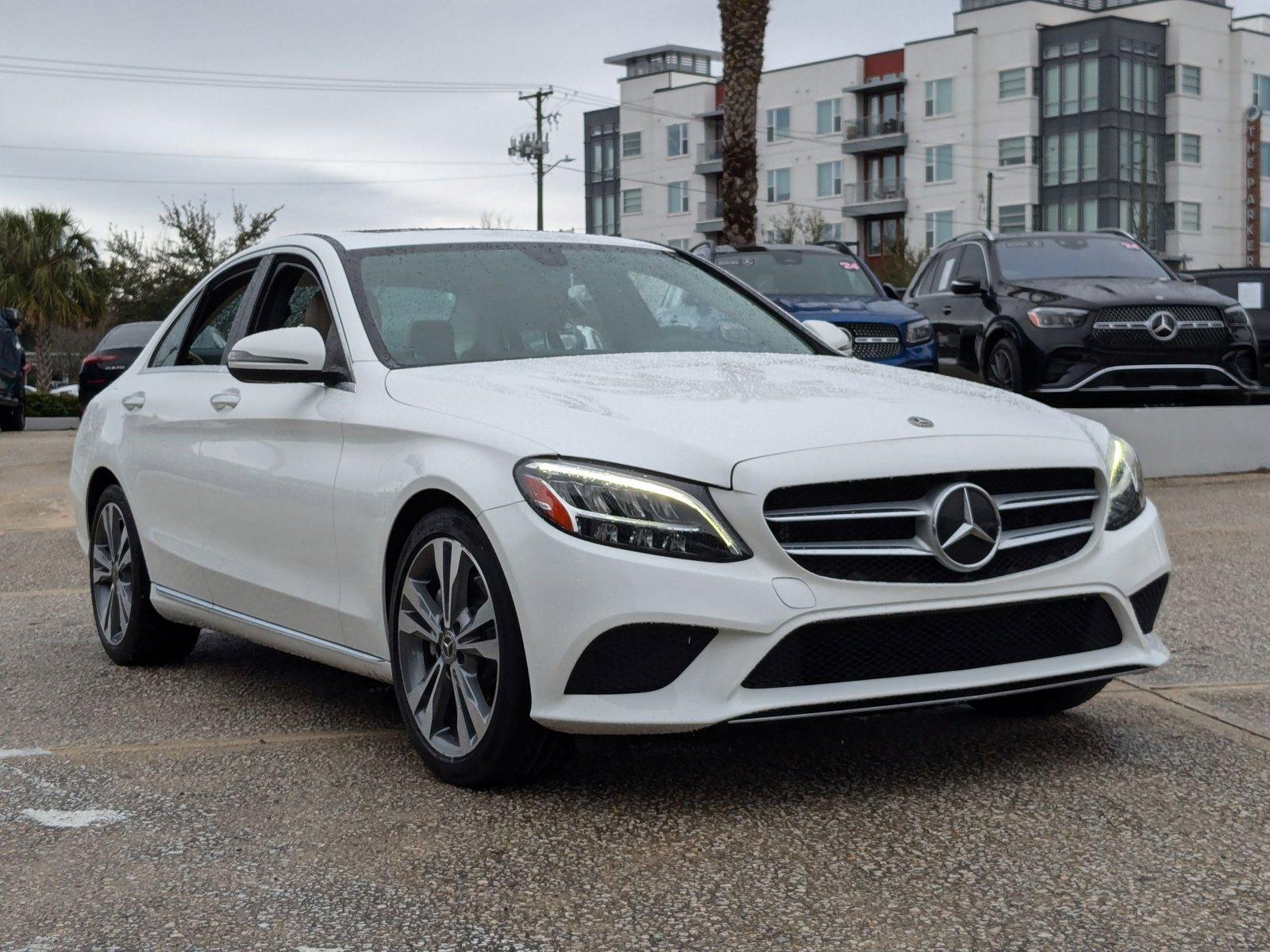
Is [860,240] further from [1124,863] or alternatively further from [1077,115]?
[1124,863]

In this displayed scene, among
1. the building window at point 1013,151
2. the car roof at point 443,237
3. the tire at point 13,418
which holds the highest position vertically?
the building window at point 1013,151

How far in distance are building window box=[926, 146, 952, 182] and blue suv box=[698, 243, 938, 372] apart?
56.5 meters

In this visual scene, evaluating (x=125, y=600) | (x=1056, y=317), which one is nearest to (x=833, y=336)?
(x=125, y=600)

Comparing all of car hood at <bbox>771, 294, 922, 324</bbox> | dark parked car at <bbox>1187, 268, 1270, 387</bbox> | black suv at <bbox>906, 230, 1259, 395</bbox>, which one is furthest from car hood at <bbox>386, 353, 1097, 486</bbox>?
dark parked car at <bbox>1187, 268, 1270, 387</bbox>

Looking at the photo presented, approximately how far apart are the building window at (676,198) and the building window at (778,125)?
5.93 m

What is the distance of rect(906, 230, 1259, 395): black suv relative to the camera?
13164 millimetres

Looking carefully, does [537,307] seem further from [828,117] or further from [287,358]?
[828,117]

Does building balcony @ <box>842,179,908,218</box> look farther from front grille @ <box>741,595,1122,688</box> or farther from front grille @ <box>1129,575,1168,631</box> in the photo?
front grille @ <box>741,595,1122,688</box>

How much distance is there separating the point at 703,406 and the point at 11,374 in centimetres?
2035

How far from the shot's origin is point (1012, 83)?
2724 inches

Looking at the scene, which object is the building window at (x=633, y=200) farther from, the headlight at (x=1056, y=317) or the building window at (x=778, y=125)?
the headlight at (x=1056, y=317)

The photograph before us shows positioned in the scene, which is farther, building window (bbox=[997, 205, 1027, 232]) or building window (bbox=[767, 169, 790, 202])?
building window (bbox=[767, 169, 790, 202])

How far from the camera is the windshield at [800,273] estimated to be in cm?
1521

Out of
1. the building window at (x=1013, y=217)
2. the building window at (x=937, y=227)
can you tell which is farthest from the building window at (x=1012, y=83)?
the building window at (x=937, y=227)
